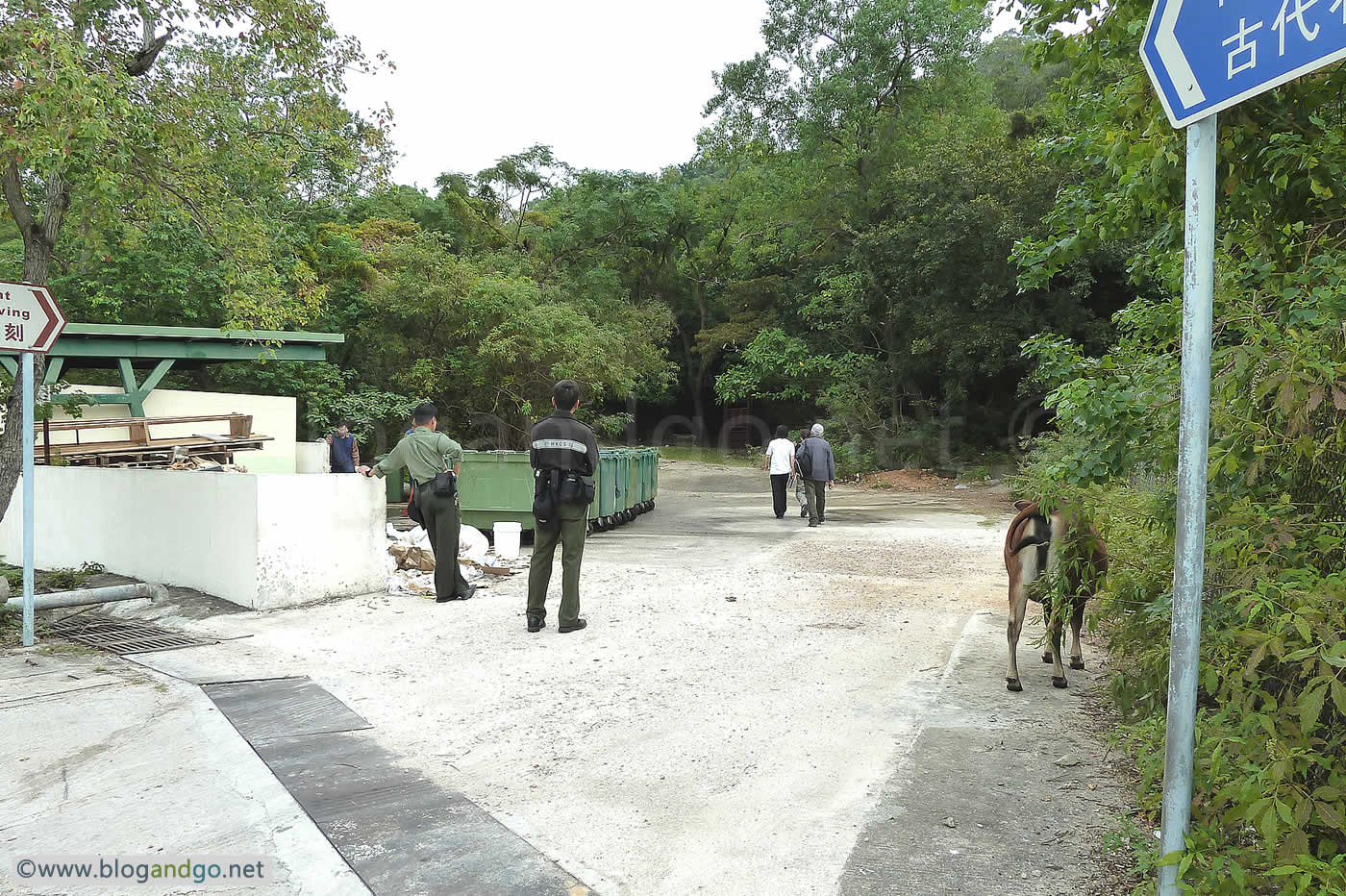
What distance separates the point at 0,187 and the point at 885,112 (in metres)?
27.4

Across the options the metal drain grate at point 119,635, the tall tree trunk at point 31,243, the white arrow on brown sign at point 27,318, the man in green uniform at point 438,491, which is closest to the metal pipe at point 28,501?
the white arrow on brown sign at point 27,318

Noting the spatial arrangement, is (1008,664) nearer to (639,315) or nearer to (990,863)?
(990,863)

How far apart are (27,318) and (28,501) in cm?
125

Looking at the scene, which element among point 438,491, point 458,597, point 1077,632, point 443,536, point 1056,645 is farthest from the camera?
point 458,597

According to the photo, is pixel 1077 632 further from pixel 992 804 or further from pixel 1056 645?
pixel 992 804

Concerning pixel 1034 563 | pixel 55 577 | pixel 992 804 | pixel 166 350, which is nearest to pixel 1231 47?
pixel 992 804

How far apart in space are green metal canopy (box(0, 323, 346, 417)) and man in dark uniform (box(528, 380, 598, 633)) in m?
9.52

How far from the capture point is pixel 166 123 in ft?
24.9

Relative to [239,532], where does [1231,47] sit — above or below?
above

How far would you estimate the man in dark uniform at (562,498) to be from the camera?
6.89 meters

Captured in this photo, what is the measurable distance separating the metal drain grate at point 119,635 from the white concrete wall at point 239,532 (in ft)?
2.51

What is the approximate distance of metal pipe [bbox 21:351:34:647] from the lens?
641 cm

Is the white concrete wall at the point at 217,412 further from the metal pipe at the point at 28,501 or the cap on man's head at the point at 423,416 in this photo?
the metal pipe at the point at 28,501

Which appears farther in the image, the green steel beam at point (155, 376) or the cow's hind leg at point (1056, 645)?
the green steel beam at point (155, 376)
